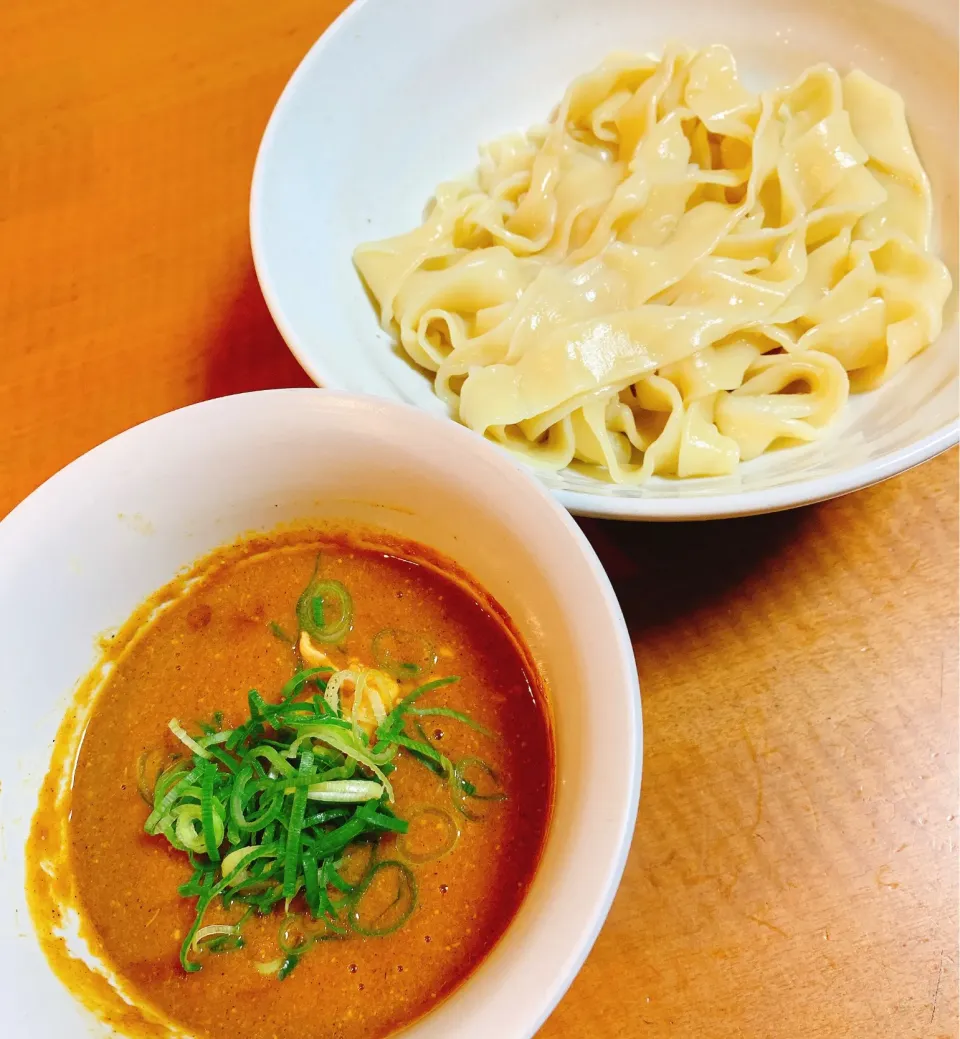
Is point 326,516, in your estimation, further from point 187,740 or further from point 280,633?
point 187,740

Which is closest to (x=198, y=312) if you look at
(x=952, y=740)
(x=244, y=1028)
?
(x=244, y=1028)

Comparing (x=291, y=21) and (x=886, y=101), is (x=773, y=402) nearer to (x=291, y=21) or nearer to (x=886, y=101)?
(x=886, y=101)

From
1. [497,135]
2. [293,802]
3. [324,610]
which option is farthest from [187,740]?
[497,135]

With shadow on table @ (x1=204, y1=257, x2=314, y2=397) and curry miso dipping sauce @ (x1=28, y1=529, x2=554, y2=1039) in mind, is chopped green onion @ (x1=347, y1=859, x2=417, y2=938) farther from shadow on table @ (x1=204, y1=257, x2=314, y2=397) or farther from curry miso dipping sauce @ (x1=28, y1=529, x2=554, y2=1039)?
shadow on table @ (x1=204, y1=257, x2=314, y2=397)

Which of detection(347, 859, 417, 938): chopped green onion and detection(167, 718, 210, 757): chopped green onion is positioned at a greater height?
detection(167, 718, 210, 757): chopped green onion

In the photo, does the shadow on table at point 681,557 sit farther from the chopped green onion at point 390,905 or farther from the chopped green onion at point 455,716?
Result: the chopped green onion at point 390,905

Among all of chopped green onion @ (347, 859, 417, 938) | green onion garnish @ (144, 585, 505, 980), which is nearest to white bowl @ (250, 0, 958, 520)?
green onion garnish @ (144, 585, 505, 980)
